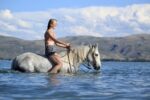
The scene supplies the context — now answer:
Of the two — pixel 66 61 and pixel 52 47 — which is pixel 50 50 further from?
pixel 66 61

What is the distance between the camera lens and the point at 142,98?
11086mm

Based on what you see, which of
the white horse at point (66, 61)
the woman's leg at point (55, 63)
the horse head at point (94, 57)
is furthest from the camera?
the horse head at point (94, 57)

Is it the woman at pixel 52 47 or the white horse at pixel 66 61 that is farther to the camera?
the woman at pixel 52 47

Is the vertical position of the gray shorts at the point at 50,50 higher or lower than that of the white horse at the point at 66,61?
higher

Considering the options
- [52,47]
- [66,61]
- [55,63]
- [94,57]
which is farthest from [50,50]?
[94,57]

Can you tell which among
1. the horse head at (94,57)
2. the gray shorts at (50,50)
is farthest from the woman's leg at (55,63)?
the horse head at (94,57)

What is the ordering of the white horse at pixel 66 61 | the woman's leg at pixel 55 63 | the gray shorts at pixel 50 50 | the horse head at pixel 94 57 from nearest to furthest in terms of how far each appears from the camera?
the white horse at pixel 66 61, the woman's leg at pixel 55 63, the gray shorts at pixel 50 50, the horse head at pixel 94 57

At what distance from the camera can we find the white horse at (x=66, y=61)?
A: 763 inches

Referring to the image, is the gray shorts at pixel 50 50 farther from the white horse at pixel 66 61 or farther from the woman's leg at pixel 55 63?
the white horse at pixel 66 61

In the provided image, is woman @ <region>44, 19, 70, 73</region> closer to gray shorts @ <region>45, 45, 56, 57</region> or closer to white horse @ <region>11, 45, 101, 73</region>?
gray shorts @ <region>45, 45, 56, 57</region>

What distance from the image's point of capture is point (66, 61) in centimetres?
2044

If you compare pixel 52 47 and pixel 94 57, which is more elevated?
pixel 52 47

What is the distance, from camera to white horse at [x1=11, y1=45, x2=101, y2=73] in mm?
19391

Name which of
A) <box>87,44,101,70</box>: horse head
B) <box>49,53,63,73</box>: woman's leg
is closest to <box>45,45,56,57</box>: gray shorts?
<box>49,53,63,73</box>: woman's leg
